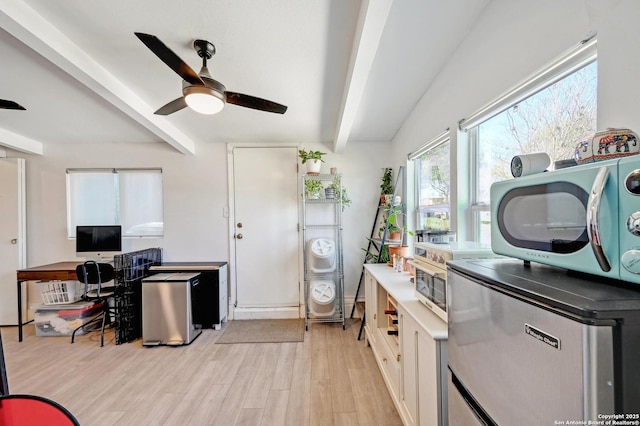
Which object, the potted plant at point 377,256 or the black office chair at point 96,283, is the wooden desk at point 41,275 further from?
the potted plant at point 377,256

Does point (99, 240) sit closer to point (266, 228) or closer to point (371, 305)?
point (266, 228)

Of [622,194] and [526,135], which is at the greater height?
[526,135]

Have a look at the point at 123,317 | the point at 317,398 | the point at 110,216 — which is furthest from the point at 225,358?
the point at 110,216

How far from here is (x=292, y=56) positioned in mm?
1712

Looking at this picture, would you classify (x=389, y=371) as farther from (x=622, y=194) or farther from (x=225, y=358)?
(x=622, y=194)

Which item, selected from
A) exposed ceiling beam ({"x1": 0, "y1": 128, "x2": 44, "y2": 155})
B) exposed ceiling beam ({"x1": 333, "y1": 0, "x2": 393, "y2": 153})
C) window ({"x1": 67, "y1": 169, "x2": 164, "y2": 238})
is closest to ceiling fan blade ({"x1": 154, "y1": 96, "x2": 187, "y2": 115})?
exposed ceiling beam ({"x1": 333, "y1": 0, "x2": 393, "y2": 153})

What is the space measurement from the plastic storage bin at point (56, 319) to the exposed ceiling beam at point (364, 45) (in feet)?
11.8

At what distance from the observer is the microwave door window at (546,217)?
0.60 m

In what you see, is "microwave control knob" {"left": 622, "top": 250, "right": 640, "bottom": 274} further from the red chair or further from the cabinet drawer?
the cabinet drawer

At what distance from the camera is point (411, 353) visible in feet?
4.55

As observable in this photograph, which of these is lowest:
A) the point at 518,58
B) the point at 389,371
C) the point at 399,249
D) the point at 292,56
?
the point at 389,371

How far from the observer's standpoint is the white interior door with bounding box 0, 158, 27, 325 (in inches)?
123

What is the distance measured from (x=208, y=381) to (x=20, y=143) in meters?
3.48

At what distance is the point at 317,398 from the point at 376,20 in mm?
2351
